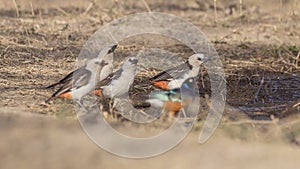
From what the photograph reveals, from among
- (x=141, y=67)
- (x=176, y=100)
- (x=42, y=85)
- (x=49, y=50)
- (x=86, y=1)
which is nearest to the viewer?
(x=176, y=100)

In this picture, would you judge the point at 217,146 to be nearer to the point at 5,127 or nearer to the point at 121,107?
the point at 121,107

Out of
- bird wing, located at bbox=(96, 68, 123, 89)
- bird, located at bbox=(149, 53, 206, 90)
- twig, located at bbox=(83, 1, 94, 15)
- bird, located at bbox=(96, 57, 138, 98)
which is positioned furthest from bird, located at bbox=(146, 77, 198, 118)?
twig, located at bbox=(83, 1, 94, 15)

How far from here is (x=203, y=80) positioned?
904cm

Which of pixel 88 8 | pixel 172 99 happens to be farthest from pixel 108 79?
pixel 88 8

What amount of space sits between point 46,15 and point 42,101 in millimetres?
5753

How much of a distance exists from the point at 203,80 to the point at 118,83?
168 centimetres

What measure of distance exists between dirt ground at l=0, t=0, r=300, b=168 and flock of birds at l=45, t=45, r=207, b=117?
0.21 meters

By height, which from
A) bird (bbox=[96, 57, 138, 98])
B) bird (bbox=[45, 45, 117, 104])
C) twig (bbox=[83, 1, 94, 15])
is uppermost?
bird (bbox=[45, 45, 117, 104])

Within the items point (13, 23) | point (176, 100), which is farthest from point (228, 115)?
point (13, 23)

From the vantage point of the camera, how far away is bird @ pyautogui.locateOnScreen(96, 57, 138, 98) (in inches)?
297

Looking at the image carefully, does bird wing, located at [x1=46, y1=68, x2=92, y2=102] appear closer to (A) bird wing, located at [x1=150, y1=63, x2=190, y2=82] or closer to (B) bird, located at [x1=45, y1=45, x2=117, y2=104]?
(B) bird, located at [x1=45, y1=45, x2=117, y2=104]

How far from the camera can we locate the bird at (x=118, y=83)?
7531mm

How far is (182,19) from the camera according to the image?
1338 cm

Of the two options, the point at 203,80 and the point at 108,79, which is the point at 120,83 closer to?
the point at 108,79
